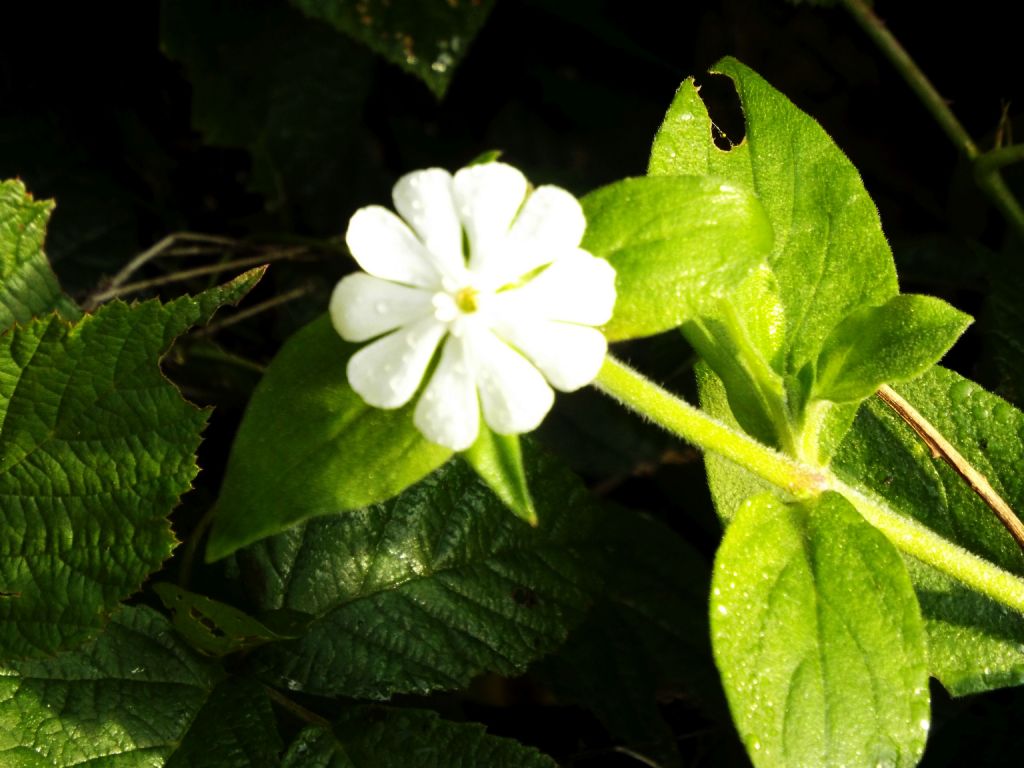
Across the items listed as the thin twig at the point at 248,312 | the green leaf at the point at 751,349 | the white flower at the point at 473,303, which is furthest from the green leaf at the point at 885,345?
the thin twig at the point at 248,312

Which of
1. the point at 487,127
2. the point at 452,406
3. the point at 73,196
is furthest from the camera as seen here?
the point at 487,127

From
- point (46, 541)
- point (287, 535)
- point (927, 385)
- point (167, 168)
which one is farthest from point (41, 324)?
point (927, 385)

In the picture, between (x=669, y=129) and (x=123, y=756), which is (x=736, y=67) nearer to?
(x=669, y=129)

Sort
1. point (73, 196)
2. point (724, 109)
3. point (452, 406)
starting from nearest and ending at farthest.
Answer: point (452, 406) → point (724, 109) → point (73, 196)

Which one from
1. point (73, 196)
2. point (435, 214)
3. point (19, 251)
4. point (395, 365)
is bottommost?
point (73, 196)

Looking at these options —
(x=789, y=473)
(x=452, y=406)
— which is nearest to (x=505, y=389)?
(x=452, y=406)

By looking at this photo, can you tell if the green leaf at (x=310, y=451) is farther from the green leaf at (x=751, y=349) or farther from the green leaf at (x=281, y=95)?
the green leaf at (x=281, y=95)

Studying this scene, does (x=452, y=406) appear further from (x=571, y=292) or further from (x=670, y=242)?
(x=670, y=242)

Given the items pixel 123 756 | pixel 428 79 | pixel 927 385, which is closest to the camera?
pixel 123 756
